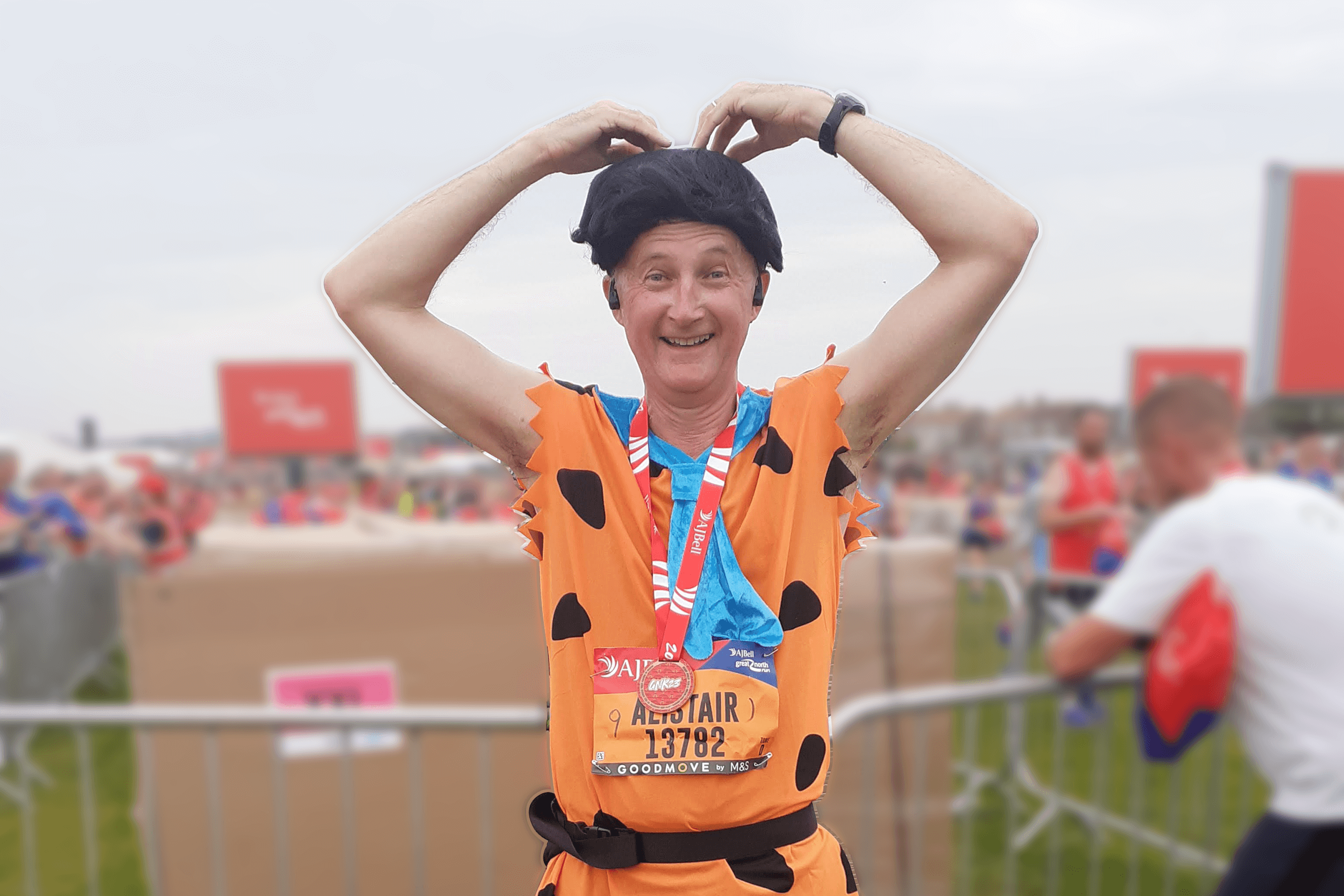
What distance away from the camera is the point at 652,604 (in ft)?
3.76

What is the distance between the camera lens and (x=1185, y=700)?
2348mm

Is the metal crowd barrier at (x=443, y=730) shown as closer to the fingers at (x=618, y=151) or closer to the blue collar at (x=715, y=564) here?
the blue collar at (x=715, y=564)

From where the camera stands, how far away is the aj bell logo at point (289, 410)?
411 inches

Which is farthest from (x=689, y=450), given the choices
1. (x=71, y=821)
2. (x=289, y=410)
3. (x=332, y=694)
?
(x=289, y=410)

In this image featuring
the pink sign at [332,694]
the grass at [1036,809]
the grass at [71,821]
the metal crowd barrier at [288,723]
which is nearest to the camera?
the metal crowd barrier at [288,723]

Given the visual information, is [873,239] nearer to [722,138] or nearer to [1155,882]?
[722,138]

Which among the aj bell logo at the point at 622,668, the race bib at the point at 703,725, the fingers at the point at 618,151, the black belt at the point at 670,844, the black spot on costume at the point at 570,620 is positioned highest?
the fingers at the point at 618,151

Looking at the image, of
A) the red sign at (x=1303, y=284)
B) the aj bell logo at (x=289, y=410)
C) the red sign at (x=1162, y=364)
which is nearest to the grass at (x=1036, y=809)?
the red sign at (x=1303, y=284)

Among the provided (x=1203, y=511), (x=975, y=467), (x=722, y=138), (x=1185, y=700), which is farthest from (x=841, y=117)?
(x=975, y=467)

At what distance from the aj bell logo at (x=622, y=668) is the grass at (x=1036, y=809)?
2089 millimetres

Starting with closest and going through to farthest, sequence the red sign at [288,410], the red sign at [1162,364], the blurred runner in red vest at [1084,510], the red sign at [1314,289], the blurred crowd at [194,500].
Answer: the red sign at [1314,289] → the blurred runner in red vest at [1084,510] → the blurred crowd at [194,500] → the red sign at [1162,364] → the red sign at [288,410]

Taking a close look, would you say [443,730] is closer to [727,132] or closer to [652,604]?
[652,604]

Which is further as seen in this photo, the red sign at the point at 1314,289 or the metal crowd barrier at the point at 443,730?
the red sign at the point at 1314,289

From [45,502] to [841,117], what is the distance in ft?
29.5
